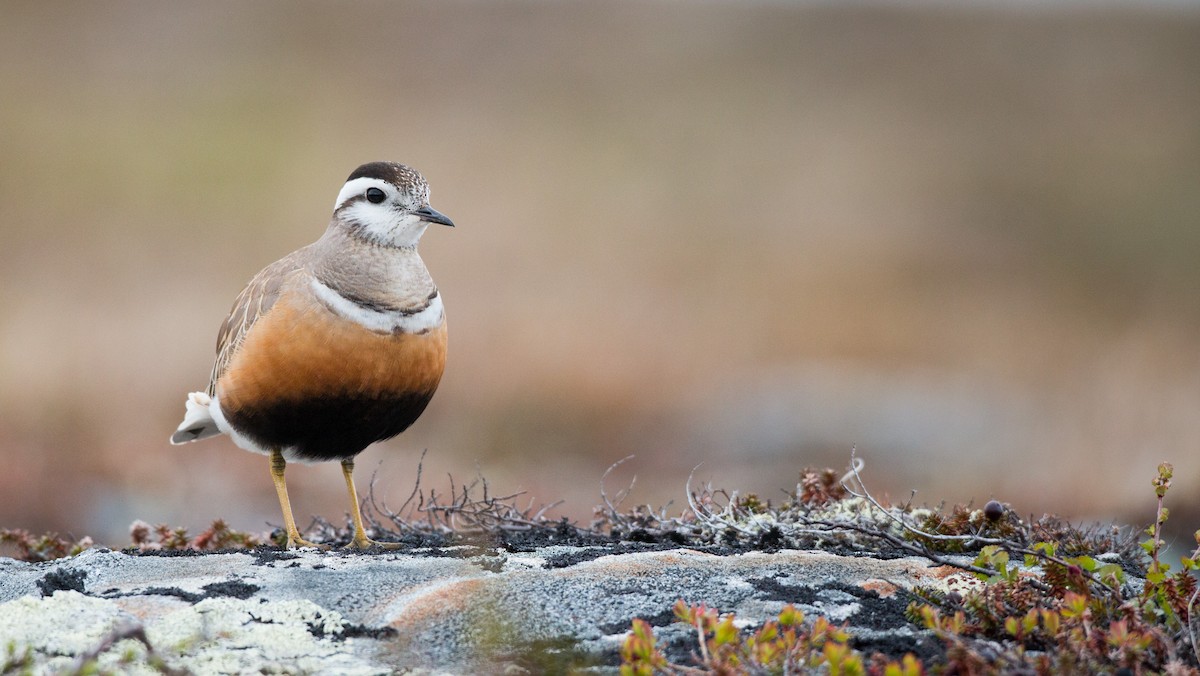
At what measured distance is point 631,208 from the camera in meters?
25.0

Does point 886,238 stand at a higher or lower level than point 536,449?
higher

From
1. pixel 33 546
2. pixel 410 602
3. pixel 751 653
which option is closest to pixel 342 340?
pixel 33 546

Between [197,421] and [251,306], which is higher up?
[251,306]

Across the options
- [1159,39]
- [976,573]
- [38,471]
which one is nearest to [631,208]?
[38,471]

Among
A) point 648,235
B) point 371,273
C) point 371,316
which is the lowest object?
point 371,316

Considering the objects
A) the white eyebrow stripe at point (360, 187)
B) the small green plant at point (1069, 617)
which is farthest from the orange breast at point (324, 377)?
the small green plant at point (1069, 617)

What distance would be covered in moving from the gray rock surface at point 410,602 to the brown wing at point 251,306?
1.65 metres

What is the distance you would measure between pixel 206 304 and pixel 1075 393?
12270 mm

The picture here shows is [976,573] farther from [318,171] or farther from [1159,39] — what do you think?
[1159,39]

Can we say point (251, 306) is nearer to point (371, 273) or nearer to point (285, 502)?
point (371, 273)

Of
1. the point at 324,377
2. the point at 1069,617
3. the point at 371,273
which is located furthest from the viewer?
the point at 371,273

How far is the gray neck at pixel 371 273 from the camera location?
6.45 meters

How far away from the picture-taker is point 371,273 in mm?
6547

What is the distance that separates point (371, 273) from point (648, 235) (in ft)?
57.0
